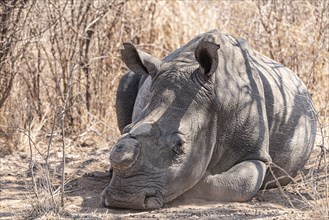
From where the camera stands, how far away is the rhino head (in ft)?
20.4

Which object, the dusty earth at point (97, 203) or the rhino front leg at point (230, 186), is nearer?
the dusty earth at point (97, 203)

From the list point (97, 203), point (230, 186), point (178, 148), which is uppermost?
point (178, 148)

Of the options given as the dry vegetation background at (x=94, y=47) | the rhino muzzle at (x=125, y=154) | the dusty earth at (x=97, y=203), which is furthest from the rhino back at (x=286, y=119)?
the rhino muzzle at (x=125, y=154)

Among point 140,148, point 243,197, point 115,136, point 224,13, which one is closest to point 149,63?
point 140,148

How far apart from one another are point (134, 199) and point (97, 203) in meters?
0.56

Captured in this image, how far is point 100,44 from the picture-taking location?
10.2 meters

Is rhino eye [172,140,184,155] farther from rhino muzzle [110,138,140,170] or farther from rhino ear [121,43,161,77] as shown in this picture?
rhino ear [121,43,161,77]

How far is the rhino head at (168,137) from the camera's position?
6.21 m

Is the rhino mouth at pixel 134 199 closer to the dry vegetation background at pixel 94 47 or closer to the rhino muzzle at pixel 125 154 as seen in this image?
the rhino muzzle at pixel 125 154

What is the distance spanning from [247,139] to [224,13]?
5.15 meters

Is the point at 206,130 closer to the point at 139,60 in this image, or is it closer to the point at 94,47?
the point at 139,60

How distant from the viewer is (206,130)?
21.6 feet

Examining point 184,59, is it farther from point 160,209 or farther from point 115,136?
point 115,136

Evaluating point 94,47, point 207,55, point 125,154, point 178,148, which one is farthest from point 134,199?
point 94,47
